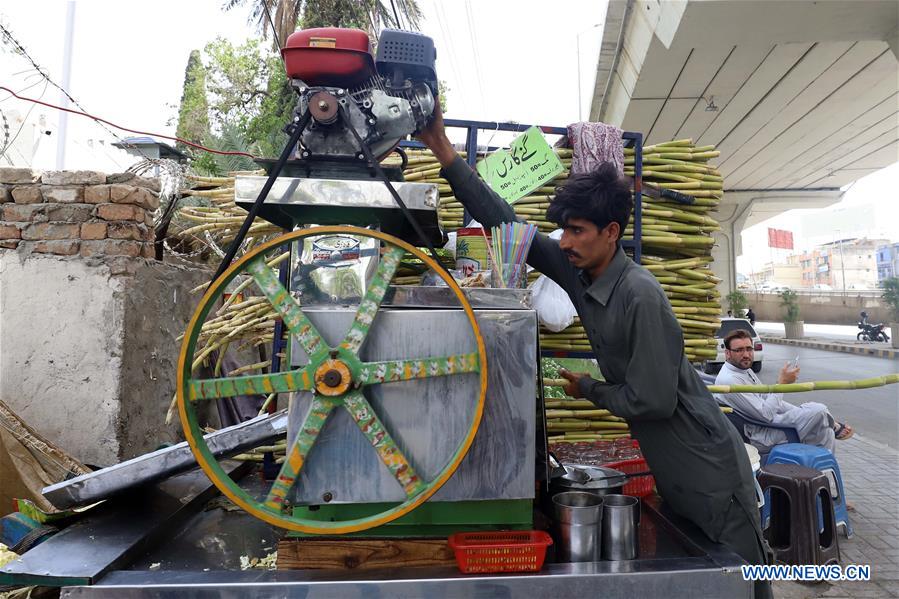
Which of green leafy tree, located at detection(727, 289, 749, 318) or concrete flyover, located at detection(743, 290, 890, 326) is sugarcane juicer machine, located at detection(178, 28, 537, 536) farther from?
concrete flyover, located at detection(743, 290, 890, 326)

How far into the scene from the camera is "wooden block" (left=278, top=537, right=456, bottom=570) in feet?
4.43

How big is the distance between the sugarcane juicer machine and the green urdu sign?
1078 mm

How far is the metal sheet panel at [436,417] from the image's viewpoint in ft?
4.34

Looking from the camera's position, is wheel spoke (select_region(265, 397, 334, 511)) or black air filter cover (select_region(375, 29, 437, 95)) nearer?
wheel spoke (select_region(265, 397, 334, 511))

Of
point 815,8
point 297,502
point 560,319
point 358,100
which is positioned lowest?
point 297,502

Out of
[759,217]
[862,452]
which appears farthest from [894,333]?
[862,452]

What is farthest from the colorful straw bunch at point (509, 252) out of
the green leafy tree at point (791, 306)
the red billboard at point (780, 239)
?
the red billboard at point (780, 239)

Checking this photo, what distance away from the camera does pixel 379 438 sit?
1262mm

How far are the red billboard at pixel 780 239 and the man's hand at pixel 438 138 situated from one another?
34939mm

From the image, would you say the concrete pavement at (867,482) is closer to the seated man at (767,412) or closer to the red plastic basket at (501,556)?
the seated man at (767,412)

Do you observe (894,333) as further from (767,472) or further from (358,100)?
(358,100)

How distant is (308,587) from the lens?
1233mm

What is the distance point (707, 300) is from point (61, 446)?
3.82 m

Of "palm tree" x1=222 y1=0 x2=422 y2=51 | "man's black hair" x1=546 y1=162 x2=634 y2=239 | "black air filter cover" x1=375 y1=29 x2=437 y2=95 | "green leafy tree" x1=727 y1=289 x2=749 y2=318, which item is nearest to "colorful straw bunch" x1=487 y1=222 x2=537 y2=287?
"man's black hair" x1=546 y1=162 x2=634 y2=239
